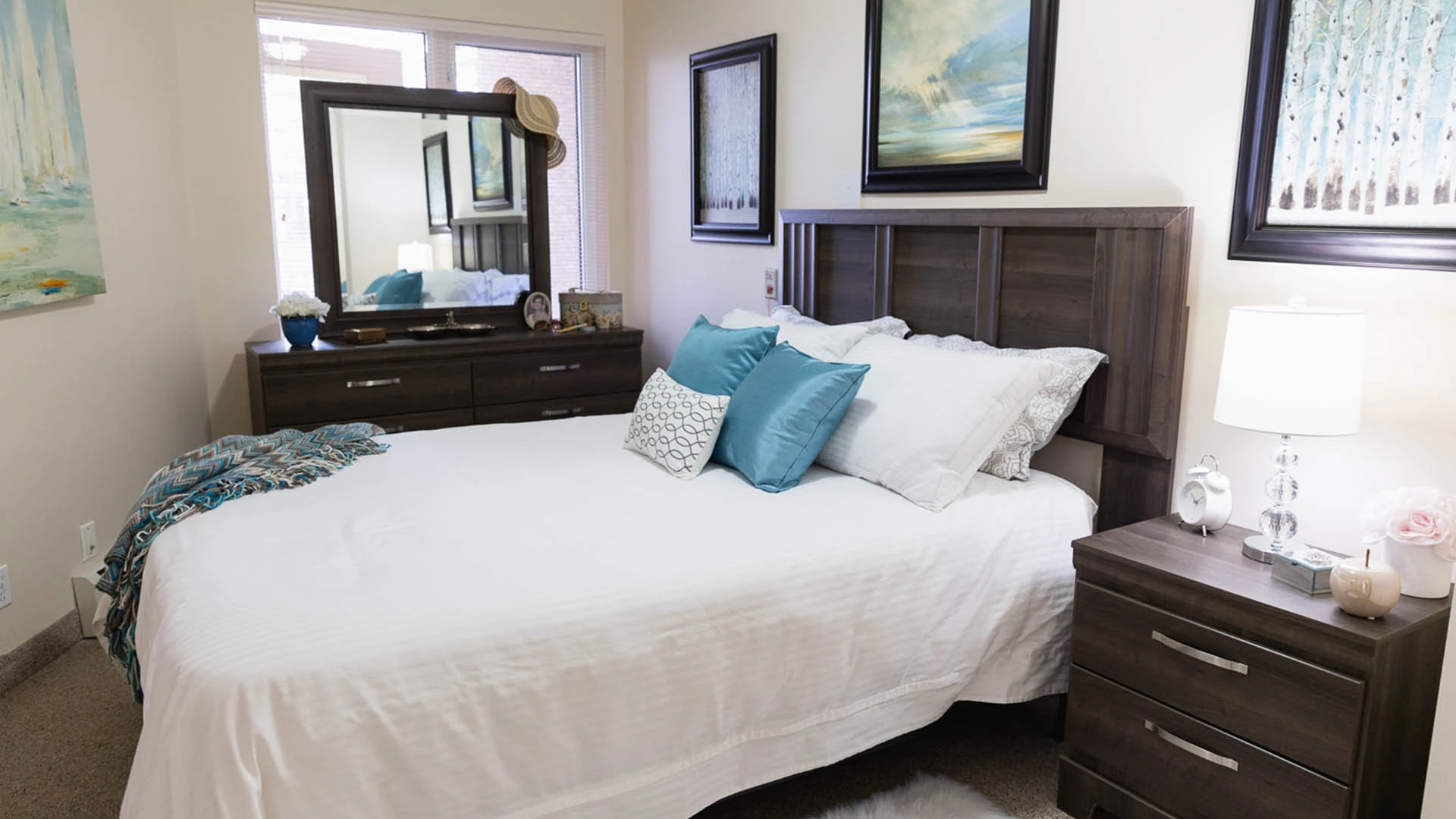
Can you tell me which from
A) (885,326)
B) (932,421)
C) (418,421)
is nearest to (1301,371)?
(932,421)

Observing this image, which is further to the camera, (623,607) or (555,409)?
(555,409)

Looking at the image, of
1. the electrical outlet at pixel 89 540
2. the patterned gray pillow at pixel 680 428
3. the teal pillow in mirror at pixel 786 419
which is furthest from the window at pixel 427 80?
the teal pillow in mirror at pixel 786 419

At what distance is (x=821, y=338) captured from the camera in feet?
9.76

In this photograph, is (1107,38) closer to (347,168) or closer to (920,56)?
(920,56)

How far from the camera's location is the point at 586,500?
7.72 feet

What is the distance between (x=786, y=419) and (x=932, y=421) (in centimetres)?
37

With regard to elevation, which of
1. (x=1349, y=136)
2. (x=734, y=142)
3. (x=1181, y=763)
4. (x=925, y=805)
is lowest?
(x=925, y=805)

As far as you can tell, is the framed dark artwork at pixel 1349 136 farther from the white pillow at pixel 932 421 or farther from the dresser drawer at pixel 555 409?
the dresser drawer at pixel 555 409

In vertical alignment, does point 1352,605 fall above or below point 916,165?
below

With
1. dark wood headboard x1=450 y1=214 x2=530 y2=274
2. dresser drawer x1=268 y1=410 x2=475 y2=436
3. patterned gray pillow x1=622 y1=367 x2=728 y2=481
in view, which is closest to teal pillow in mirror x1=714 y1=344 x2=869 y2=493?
patterned gray pillow x1=622 y1=367 x2=728 y2=481

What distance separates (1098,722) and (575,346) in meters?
2.82

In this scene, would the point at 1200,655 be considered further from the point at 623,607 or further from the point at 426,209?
the point at 426,209

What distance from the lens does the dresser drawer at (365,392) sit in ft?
12.3

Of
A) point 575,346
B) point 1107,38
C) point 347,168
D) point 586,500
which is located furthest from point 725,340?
point 347,168
